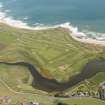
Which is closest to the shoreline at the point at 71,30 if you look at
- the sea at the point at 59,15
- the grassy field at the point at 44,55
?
the sea at the point at 59,15

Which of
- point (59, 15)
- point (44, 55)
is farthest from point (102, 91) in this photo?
point (59, 15)

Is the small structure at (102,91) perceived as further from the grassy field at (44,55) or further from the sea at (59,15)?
the sea at (59,15)

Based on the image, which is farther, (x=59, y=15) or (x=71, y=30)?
(x=59, y=15)

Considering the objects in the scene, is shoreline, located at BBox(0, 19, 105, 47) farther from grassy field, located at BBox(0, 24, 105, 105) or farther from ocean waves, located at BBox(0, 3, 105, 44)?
grassy field, located at BBox(0, 24, 105, 105)

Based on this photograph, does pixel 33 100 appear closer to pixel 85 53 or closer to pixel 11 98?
pixel 11 98

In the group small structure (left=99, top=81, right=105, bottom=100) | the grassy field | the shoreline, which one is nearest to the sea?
the shoreline

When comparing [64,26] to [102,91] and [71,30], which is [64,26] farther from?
[102,91]

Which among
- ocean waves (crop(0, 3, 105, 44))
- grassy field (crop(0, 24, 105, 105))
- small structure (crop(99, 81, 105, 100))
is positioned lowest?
small structure (crop(99, 81, 105, 100))
